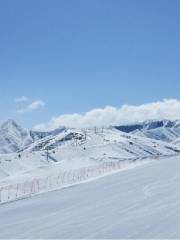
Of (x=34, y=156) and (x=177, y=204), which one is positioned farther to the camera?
(x=34, y=156)

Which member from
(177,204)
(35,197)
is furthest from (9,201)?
(177,204)

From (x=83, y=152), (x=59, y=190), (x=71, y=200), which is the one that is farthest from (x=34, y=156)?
(x=71, y=200)

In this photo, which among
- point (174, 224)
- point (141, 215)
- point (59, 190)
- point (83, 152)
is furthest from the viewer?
point (83, 152)

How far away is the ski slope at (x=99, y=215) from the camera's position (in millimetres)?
23453

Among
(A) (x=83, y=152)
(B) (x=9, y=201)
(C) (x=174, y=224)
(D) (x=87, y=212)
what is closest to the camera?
(C) (x=174, y=224)

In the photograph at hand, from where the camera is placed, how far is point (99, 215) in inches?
1158

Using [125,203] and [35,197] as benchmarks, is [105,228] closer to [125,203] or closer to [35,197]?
[125,203]

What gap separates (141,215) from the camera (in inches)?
1095

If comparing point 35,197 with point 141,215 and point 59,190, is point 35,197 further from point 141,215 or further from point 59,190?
point 141,215

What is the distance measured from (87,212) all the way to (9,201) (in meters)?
14.2

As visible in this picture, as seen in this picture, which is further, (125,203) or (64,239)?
(125,203)

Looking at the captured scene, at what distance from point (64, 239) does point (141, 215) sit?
7.15 m

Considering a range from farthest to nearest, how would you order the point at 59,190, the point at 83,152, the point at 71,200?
the point at 83,152 < the point at 59,190 < the point at 71,200

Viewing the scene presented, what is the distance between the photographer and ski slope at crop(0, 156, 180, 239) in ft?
76.9
